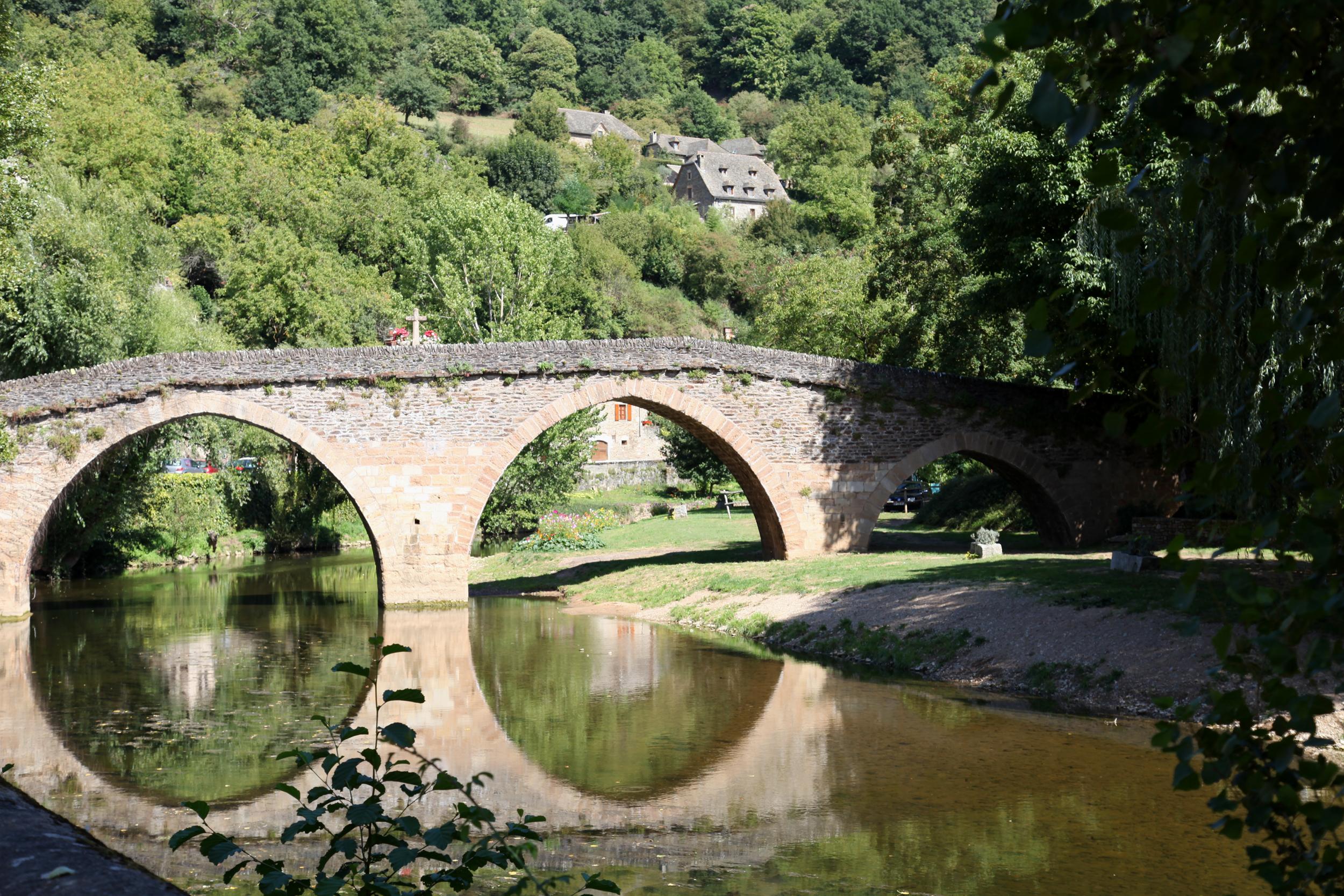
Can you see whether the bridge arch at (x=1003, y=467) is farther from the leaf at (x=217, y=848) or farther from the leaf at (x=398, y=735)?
the leaf at (x=217, y=848)

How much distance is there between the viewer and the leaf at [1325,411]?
251 cm

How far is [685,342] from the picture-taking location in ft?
71.5

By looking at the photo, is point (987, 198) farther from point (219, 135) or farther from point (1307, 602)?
point (219, 135)

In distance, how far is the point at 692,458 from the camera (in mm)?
37875

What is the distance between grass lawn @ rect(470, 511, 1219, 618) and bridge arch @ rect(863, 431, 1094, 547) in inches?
29.2

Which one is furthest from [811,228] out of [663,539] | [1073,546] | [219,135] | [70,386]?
[70,386]

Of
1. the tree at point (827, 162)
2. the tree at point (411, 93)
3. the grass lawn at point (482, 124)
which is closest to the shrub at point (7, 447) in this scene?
the tree at point (827, 162)

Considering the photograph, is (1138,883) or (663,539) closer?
(1138,883)

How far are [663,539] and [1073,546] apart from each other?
1011 cm

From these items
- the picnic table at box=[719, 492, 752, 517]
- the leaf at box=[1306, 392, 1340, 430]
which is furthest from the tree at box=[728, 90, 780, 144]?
the leaf at box=[1306, 392, 1340, 430]

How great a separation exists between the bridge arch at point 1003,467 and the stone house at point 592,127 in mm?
69938

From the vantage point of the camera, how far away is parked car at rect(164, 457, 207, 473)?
103ft

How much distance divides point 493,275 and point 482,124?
55660 mm

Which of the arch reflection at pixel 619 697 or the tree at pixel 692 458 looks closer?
the arch reflection at pixel 619 697
